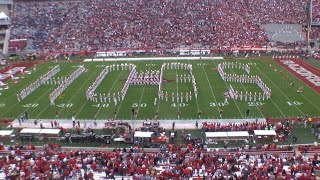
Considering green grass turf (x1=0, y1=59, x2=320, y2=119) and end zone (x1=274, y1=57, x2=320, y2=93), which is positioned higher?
end zone (x1=274, y1=57, x2=320, y2=93)

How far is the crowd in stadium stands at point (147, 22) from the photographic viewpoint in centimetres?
5203

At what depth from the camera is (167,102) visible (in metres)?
26.6

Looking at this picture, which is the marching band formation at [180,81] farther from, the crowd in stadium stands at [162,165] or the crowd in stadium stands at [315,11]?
the crowd in stadium stands at [315,11]

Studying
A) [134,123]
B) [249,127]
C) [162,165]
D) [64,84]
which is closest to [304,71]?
[249,127]

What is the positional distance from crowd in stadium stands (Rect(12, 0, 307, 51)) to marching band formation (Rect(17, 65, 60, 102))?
15.8 metres

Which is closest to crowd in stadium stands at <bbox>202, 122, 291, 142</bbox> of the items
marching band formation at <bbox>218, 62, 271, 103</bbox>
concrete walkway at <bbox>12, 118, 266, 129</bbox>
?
concrete walkway at <bbox>12, 118, 266, 129</bbox>

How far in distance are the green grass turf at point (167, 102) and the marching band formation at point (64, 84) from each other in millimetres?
338

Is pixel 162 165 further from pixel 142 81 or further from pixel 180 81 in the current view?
pixel 180 81

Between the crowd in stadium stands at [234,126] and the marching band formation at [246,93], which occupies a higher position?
A: the marching band formation at [246,93]

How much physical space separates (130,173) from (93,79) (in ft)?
66.5

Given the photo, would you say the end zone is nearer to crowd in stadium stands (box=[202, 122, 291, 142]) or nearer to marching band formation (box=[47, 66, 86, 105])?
crowd in stadium stands (box=[202, 122, 291, 142])

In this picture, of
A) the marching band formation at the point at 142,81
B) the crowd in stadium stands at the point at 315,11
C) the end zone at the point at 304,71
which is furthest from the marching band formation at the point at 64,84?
the crowd in stadium stands at the point at 315,11

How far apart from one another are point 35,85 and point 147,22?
2860cm

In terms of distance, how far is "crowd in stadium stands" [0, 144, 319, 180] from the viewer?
13.8 metres
